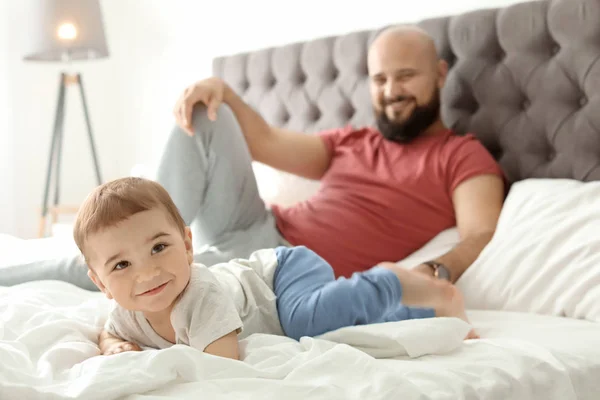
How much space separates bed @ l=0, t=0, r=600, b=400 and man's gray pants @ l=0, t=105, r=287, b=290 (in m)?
0.34

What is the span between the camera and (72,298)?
5.06 feet

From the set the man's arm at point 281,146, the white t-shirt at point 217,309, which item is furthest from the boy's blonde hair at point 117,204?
the man's arm at point 281,146

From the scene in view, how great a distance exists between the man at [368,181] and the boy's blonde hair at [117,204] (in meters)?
0.66

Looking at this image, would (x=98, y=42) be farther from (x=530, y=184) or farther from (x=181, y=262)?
(x=181, y=262)

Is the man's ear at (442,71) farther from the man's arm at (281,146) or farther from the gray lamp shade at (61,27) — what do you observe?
the gray lamp shade at (61,27)

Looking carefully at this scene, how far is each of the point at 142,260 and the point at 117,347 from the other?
0.58ft

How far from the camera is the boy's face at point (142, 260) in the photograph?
3.66 ft

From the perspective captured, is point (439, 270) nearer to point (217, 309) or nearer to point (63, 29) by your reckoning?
point (217, 309)

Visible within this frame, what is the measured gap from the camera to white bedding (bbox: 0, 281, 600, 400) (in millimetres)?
956

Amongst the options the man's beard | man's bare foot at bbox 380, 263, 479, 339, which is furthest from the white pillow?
the man's beard

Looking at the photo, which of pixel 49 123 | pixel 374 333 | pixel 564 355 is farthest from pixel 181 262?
pixel 49 123

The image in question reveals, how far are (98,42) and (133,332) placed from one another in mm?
2356

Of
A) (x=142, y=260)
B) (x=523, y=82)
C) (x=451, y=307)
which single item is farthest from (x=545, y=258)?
(x=142, y=260)

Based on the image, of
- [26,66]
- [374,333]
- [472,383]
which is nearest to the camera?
[472,383]
